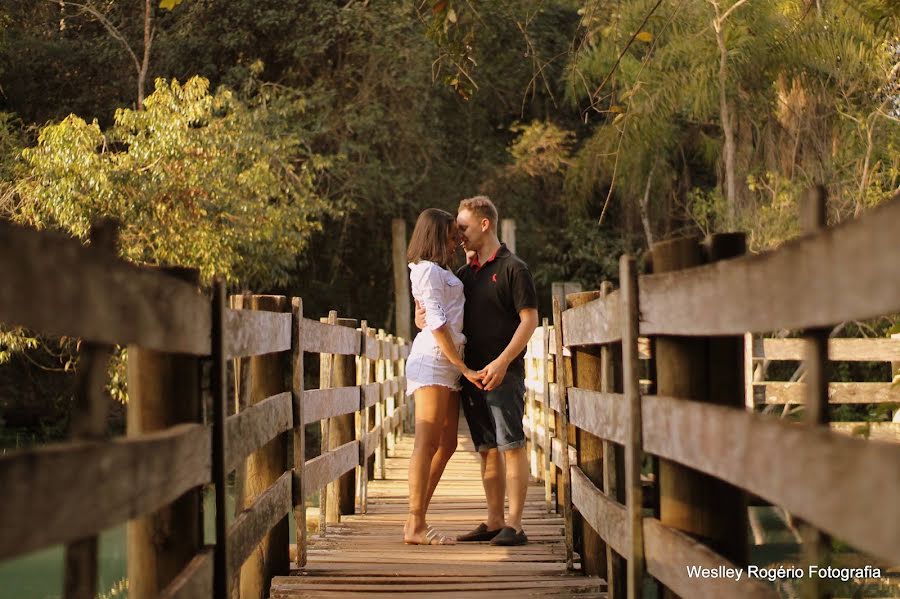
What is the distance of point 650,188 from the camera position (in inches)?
1096

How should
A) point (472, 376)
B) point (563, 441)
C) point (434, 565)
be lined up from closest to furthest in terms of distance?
point (434, 565) → point (563, 441) → point (472, 376)

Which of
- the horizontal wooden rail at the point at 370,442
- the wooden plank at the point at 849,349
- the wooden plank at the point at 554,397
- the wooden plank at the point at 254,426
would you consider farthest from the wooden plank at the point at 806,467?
the wooden plank at the point at 849,349

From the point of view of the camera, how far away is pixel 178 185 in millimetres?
20656

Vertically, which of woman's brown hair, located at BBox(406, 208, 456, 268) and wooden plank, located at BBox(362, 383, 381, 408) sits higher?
woman's brown hair, located at BBox(406, 208, 456, 268)

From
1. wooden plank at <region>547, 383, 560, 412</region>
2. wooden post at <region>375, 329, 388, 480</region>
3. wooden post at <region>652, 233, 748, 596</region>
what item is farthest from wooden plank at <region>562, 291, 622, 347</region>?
wooden post at <region>375, 329, 388, 480</region>

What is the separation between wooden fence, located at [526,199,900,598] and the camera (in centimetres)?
222

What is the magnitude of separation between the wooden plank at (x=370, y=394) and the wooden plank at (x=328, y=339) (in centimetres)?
50

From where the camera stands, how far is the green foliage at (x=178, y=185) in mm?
19266

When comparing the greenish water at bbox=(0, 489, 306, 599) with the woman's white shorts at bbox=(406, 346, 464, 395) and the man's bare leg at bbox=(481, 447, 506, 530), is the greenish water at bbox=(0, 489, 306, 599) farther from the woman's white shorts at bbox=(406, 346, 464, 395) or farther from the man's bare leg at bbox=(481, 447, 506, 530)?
the woman's white shorts at bbox=(406, 346, 464, 395)

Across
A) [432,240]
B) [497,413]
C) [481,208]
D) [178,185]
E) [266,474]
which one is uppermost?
[178,185]

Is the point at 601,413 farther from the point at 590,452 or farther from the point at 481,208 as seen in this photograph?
the point at 481,208

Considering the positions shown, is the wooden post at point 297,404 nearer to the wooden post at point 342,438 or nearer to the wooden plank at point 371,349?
the wooden post at point 342,438

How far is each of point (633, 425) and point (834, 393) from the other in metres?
9.42

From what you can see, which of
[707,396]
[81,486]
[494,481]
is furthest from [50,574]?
[81,486]
